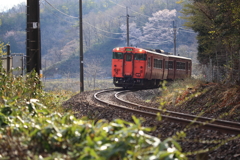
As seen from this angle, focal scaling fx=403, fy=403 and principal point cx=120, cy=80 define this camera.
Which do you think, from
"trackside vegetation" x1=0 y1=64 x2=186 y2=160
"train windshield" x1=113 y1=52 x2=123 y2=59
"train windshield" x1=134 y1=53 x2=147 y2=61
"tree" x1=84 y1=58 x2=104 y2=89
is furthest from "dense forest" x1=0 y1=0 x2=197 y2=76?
"trackside vegetation" x1=0 y1=64 x2=186 y2=160

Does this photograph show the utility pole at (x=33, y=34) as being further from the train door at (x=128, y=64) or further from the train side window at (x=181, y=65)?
the train side window at (x=181, y=65)

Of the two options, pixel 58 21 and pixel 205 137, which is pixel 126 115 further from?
pixel 58 21

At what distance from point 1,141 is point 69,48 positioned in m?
118

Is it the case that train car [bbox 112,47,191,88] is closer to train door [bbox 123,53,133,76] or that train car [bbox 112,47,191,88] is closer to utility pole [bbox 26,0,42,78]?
train door [bbox 123,53,133,76]

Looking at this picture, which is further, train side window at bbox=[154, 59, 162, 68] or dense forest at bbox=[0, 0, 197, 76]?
dense forest at bbox=[0, 0, 197, 76]

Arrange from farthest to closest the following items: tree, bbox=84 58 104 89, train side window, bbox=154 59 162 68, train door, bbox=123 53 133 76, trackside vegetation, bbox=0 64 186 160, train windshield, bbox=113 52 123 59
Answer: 1. tree, bbox=84 58 104 89
2. train side window, bbox=154 59 162 68
3. train windshield, bbox=113 52 123 59
4. train door, bbox=123 53 133 76
5. trackside vegetation, bbox=0 64 186 160

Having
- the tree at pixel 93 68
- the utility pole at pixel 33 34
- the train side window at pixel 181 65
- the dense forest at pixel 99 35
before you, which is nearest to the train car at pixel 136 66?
the train side window at pixel 181 65

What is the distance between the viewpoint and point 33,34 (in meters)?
14.7

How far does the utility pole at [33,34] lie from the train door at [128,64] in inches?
505

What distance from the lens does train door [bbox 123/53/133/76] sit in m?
27.3

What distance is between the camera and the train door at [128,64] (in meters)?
27.3

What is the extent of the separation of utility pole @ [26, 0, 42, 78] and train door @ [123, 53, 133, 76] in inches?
505

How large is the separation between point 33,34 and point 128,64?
13.3 m

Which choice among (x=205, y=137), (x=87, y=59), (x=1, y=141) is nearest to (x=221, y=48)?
(x=205, y=137)
